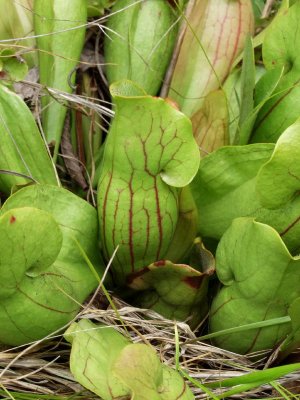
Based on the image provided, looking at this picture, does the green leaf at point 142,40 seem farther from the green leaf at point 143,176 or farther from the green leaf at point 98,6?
the green leaf at point 143,176

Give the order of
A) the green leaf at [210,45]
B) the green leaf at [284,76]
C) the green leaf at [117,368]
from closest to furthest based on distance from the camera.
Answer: the green leaf at [117,368], the green leaf at [284,76], the green leaf at [210,45]

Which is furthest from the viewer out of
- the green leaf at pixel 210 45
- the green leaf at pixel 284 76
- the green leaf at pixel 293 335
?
the green leaf at pixel 210 45

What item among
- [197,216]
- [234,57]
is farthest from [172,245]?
[234,57]

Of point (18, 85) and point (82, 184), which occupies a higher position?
point (18, 85)

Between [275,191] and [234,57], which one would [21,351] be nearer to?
[275,191]

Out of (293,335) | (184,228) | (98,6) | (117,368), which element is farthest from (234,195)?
(98,6)

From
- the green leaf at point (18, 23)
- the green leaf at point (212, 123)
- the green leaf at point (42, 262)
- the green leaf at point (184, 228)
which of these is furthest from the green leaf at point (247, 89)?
the green leaf at point (18, 23)

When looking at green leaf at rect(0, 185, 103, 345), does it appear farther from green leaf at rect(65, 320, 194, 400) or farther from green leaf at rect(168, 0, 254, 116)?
green leaf at rect(168, 0, 254, 116)
